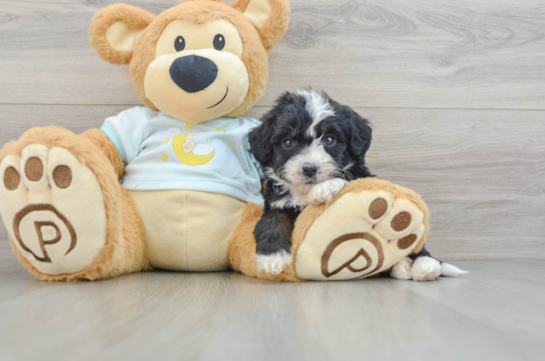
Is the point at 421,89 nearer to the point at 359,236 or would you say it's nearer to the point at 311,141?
the point at 311,141

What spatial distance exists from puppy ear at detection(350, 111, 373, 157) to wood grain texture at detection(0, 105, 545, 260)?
0.50m

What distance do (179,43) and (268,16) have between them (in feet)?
1.08

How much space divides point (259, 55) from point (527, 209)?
1.34m

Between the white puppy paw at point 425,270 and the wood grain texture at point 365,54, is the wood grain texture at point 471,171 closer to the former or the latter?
the wood grain texture at point 365,54

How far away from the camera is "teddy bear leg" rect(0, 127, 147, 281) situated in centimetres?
106

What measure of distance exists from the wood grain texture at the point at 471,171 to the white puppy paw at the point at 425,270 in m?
0.57

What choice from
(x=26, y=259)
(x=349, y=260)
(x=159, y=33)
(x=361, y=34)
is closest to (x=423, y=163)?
(x=361, y=34)

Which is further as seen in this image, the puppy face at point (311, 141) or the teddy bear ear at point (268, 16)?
the teddy bear ear at point (268, 16)

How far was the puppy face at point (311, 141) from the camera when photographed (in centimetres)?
Answer: 115

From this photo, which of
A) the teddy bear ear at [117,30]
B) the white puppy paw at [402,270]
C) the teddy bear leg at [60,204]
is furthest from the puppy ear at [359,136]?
the teddy bear ear at [117,30]

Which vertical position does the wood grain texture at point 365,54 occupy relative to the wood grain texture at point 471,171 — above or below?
above

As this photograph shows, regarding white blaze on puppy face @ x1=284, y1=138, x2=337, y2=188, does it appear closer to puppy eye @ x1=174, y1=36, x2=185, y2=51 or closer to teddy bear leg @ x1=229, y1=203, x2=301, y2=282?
teddy bear leg @ x1=229, y1=203, x2=301, y2=282

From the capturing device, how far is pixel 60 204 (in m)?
1.07

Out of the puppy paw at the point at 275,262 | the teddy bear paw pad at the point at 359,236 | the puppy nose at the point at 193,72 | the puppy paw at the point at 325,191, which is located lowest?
the puppy paw at the point at 275,262
